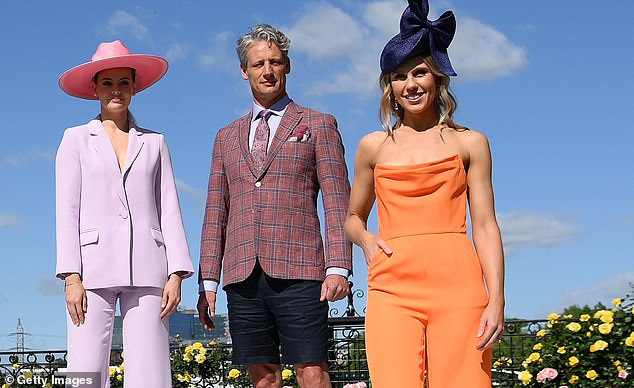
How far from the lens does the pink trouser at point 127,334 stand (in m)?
4.41

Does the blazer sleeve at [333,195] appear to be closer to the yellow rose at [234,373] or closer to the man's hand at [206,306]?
the man's hand at [206,306]

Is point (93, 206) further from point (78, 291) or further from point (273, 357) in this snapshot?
point (273, 357)

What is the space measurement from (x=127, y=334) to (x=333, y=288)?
994 millimetres

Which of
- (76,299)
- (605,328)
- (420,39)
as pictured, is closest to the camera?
(420,39)

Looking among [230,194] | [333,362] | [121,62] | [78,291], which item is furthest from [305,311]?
[333,362]

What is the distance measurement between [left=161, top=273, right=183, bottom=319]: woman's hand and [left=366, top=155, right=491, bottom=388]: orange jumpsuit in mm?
1210

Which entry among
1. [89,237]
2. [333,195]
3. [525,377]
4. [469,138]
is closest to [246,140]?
[333,195]

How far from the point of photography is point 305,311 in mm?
4621

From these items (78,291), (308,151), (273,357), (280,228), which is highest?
(308,151)

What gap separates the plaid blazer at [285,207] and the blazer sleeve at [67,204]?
706 mm

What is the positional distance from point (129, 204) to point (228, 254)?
23.0 inches

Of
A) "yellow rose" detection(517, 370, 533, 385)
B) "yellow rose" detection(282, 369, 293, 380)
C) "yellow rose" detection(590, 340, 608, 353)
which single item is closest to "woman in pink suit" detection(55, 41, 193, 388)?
"yellow rose" detection(282, 369, 293, 380)

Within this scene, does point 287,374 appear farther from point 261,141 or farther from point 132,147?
point 132,147

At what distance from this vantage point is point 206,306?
15.9 feet
